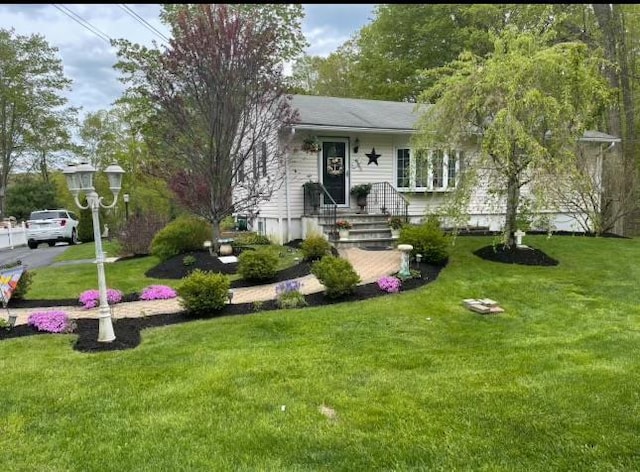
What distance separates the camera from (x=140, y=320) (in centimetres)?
580

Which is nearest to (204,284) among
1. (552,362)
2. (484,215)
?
(552,362)

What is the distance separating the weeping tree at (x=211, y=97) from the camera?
29.0ft

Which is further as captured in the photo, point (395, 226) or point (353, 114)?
point (353, 114)

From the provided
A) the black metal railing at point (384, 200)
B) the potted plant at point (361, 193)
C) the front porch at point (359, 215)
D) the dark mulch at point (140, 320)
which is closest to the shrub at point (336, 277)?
the dark mulch at point (140, 320)

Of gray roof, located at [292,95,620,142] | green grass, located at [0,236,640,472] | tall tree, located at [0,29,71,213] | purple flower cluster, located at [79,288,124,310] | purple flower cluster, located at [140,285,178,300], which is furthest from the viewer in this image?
tall tree, located at [0,29,71,213]

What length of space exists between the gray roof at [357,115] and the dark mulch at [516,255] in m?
3.57

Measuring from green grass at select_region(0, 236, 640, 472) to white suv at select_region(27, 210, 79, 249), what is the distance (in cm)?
1513

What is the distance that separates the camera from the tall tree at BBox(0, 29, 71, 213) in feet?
92.5

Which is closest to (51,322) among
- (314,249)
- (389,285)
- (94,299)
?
(94,299)

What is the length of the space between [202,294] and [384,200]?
8131 millimetres

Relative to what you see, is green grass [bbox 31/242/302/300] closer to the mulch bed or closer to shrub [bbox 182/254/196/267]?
the mulch bed

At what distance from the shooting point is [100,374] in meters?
4.00

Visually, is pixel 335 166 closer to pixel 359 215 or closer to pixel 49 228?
pixel 359 215

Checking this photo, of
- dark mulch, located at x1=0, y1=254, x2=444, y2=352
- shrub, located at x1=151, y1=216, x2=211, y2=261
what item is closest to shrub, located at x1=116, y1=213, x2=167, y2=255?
shrub, located at x1=151, y1=216, x2=211, y2=261
